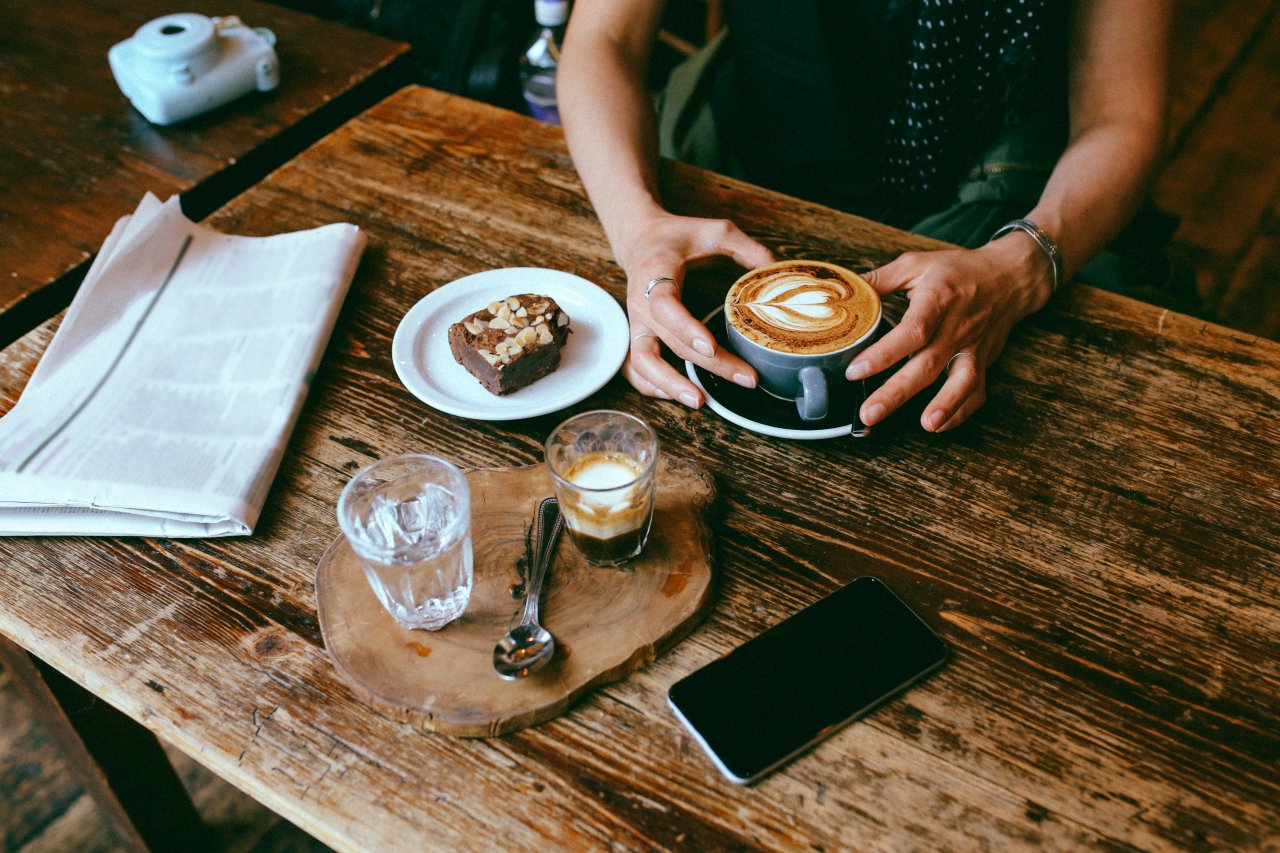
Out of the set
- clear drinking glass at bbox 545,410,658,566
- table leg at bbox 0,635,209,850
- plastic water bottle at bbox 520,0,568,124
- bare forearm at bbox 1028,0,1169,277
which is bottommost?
table leg at bbox 0,635,209,850

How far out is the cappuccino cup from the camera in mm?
898

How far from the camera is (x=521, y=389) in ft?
3.29

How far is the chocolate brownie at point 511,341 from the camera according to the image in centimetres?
97

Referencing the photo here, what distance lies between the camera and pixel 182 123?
1527 millimetres

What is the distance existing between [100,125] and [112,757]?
1.08 metres

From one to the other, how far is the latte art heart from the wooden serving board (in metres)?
0.18

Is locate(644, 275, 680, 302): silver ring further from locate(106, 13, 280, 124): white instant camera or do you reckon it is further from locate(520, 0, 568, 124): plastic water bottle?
locate(520, 0, 568, 124): plastic water bottle

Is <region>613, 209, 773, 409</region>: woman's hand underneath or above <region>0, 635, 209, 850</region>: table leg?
above

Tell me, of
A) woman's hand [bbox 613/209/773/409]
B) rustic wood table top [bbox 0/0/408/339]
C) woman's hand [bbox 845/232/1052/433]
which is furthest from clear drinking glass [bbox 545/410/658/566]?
rustic wood table top [bbox 0/0/408/339]

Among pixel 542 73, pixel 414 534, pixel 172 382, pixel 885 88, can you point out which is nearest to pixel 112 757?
pixel 172 382

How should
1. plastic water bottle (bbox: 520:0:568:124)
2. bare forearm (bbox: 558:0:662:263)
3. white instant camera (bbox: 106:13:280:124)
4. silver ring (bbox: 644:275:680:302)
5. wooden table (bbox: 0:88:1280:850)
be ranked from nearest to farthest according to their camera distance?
wooden table (bbox: 0:88:1280:850) → silver ring (bbox: 644:275:680:302) → bare forearm (bbox: 558:0:662:263) → white instant camera (bbox: 106:13:280:124) → plastic water bottle (bbox: 520:0:568:124)

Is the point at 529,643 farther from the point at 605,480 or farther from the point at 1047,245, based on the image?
the point at 1047,245

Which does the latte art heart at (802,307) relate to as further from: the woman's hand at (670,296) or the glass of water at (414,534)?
the glass of water at (414,534)

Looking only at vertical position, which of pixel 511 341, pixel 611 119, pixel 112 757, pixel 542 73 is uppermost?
pixel 611 119
